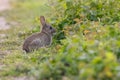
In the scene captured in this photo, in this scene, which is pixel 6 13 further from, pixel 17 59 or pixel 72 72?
pixel 72 72

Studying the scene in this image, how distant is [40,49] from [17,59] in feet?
1.74

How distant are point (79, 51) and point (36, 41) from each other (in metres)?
2.56

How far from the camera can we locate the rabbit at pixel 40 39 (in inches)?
364

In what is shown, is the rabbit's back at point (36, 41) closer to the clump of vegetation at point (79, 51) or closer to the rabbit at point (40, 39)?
the rabbit at point (40, 39)

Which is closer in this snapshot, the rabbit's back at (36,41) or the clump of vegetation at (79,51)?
the clump of vegetation at (79,51)

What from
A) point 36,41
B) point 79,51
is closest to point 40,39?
point 36,41

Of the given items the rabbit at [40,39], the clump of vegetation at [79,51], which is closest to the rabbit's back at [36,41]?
the rabbit at [40,39]

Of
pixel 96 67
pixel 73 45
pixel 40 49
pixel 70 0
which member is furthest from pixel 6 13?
pixel 96 67

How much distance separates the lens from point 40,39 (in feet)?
31.1

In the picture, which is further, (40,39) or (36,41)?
(40,39)

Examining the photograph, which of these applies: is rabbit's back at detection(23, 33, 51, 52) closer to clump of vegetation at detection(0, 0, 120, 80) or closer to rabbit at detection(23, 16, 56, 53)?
rabbit at detection(23, 16, 56, 53)

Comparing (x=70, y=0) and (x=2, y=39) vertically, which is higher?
(x=70, y=0)

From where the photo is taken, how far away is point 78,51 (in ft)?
22.4

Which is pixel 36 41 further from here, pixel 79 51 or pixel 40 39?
pixel 79 51
